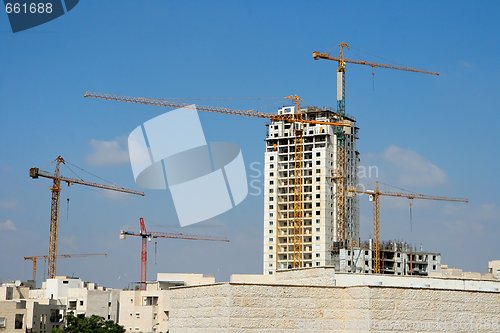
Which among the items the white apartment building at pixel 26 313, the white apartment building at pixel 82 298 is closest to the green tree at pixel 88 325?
the white apartment building at pixel 26 313

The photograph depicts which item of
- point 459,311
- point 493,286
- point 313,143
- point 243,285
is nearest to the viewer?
point 243,285

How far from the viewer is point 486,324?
31.4 m

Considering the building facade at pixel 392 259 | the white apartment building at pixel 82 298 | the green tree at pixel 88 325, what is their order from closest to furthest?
the green tree at pixel 88 325 → the white apartment building at pixel 82 298 → the building facade at pixel 392 259

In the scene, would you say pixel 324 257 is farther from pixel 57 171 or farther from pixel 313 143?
pixel 57 171

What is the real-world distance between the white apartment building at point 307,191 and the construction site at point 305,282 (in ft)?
0.47

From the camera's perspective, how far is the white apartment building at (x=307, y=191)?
111688 mm

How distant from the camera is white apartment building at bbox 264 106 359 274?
111688mm

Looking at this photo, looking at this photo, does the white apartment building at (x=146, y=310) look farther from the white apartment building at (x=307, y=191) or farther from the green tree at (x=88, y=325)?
the white apartment building at (x=307, y=191)

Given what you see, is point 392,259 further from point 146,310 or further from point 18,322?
point 18,322

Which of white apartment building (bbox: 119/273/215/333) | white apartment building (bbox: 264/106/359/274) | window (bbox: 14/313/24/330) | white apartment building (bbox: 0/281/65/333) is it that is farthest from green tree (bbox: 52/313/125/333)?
white apartment building (bbox: 264/106/359/274)

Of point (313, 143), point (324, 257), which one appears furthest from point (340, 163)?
point (324, 257)

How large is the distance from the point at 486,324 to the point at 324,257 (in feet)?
255

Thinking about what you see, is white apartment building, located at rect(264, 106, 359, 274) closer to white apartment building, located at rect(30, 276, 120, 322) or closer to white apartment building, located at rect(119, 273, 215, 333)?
white apartment building, located at rect(119, 273, 215, 333)

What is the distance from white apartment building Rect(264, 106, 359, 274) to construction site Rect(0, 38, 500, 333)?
0.14m
